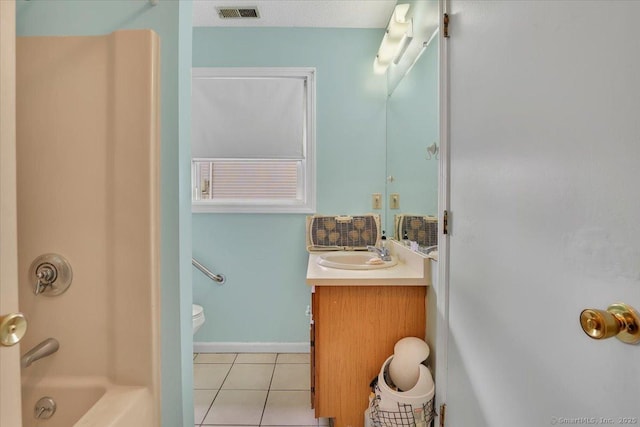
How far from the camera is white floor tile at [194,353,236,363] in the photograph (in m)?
2.55

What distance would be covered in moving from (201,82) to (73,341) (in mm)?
2161

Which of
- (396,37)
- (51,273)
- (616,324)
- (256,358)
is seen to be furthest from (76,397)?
(396,37)

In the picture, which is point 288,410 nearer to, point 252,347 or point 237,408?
point 237,408

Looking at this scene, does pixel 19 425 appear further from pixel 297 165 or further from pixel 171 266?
pixel 297 165

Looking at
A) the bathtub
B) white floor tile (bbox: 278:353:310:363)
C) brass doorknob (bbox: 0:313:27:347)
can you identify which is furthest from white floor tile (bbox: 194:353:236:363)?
brass doorknob (bbox: 0:313:27:347)

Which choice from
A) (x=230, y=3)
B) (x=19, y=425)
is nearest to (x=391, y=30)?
(x=230, y=3)

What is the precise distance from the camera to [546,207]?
2.59 ft

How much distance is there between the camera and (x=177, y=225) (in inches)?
41.4

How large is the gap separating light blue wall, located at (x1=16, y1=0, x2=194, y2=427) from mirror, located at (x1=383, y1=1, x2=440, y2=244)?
1030 mm

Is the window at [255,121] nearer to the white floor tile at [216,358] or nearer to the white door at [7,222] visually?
the white floor tile at [216,358]

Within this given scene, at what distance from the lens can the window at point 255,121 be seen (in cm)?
263

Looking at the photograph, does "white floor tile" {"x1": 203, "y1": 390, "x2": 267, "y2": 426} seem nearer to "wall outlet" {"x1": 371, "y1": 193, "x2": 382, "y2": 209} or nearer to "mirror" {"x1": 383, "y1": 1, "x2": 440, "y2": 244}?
"mirror" {"x1": 383, "y1": 1, "x2": 440, "y2": 244}

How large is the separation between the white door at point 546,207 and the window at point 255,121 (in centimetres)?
155

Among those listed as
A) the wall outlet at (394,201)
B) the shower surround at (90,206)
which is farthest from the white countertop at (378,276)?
the shower surround at (90,206)
